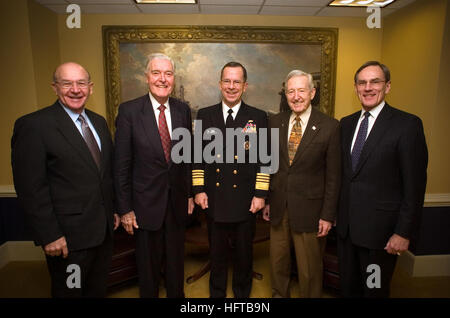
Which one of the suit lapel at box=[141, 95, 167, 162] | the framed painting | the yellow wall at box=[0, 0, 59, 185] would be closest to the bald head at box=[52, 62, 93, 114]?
the suit lapel at box=[141, 95, 167, 162]

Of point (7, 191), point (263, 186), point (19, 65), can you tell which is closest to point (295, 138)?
point (263, 186)

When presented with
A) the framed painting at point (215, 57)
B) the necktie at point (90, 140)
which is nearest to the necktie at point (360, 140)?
the necktie at point (90, 140)

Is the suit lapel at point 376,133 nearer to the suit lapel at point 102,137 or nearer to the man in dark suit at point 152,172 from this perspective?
the man in dark suit at point 152,172

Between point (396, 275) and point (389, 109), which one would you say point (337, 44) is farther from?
point (396, 275)

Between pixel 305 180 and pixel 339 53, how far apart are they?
232 cm

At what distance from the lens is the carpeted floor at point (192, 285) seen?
2.72 m

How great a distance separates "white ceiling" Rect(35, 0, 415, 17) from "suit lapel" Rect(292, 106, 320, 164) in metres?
1.72

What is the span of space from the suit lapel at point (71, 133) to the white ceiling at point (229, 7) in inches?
77.0

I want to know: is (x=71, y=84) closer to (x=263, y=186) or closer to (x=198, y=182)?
(x=198, y=182)

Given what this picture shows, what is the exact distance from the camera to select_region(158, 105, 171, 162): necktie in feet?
6.91

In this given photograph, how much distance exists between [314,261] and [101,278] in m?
1.58

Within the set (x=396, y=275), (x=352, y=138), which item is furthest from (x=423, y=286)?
(x=352, y=138)

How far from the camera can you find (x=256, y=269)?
10.5 ft

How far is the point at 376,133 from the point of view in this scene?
1908 millimetres
